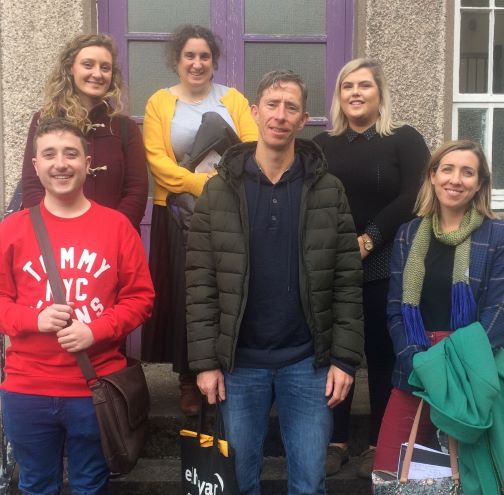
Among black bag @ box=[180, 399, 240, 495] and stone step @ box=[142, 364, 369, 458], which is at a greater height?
black bag @ box=[180, 399, 240, 495]

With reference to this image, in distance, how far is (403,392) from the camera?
9.82 ft

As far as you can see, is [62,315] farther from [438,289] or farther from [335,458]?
[335,458]

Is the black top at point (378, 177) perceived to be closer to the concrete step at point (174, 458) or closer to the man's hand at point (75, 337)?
the concrete step at point (174, 458)

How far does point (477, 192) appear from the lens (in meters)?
2.98

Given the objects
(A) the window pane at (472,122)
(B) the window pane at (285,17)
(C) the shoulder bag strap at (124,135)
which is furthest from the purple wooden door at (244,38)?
(C) the shoulder bag strap at (124,135)

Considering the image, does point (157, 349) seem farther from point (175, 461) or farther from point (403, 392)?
point (403, 392)

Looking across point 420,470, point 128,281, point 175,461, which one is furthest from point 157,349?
point 420,470

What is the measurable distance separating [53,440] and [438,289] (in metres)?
1.59

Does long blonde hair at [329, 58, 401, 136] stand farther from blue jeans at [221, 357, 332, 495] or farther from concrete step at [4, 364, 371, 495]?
concrete step at [4, 364, 371, 495]

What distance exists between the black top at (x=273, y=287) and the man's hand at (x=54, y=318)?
636 millimetres

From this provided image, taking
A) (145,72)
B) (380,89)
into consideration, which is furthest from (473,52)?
(145,72)

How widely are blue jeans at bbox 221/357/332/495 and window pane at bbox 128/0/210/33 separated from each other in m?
3.01

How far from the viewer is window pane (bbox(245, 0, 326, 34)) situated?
5.00 meters

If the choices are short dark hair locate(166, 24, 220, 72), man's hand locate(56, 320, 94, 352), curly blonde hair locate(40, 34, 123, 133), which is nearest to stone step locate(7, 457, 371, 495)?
man's hand locate(56, 320, 94, 352)
